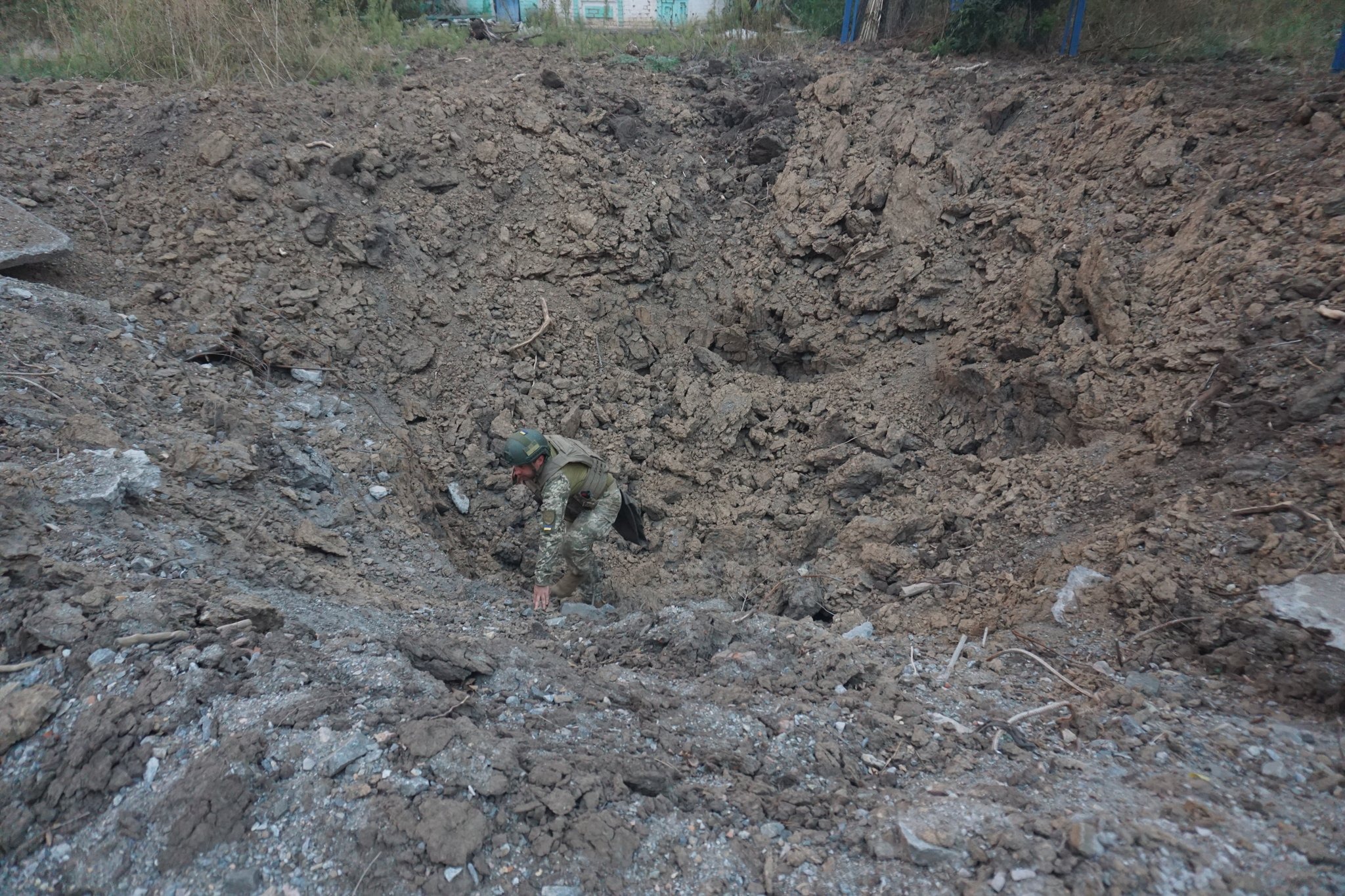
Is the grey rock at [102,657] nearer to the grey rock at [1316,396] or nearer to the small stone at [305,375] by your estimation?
the small stone at [305,375]

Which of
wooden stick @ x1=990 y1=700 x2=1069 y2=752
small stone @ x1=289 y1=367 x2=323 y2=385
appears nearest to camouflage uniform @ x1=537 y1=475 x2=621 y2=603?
small stone @ x1=289 y1=367 x2=323 y2=385

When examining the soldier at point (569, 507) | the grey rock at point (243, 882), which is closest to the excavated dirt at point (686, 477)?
the grey rock at point (243, 882)

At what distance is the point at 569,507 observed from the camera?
4984 mm

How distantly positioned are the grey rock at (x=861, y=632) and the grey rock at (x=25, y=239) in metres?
5.84

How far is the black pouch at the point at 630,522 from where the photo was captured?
507cm

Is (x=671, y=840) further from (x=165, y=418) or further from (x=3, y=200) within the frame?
(x=3, y=200)

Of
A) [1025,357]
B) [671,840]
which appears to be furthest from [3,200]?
[1025,357]

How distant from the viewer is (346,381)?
5.54 metres

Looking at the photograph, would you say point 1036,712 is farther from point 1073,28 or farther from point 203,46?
point 203,46

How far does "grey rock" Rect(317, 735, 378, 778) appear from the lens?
2.39 m

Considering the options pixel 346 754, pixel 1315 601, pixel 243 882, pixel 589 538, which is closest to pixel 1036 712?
pixel 1315 601

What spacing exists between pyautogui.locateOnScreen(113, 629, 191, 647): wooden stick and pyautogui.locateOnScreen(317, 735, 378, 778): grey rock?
2.67 feet

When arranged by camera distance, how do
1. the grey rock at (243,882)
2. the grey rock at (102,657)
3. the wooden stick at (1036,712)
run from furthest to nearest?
1. the wooden stick at (1036,712)
2. the grey rock at (102,657)
3. the grey rock at (243,882)

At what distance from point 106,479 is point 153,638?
1286mm
